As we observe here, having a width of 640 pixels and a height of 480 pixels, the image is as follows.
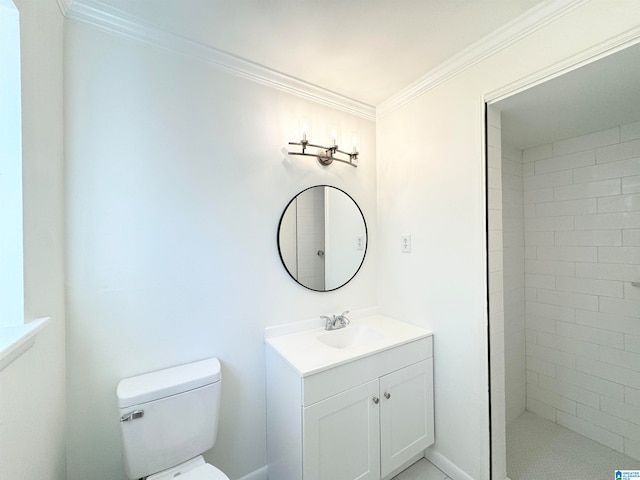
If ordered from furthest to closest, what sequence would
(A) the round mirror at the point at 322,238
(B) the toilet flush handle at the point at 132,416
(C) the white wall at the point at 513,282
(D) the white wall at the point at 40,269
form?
1. (C) the white wall at the point at 513,282
2. (A) the round mirror at the point at 322,238
3. (B) the toilet flush handle at the point at 132,416
4. (D) the white wall at the point at 40,269

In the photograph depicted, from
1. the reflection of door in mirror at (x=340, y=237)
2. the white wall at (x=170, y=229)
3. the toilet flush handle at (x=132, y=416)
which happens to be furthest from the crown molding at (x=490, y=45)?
the toilet flush handle at (x=132, y=416)

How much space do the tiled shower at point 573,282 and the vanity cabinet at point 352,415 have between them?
41cm

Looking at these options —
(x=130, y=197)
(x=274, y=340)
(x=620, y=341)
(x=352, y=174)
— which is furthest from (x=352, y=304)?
(x=620, y=341)

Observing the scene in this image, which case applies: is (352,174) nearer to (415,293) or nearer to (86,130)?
(415,293)

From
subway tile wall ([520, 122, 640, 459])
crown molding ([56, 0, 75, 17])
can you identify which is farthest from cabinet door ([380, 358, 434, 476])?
crown molding ([56, 0, 75, 17])

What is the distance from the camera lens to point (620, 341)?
5.52 ft

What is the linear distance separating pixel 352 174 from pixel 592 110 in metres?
1.41

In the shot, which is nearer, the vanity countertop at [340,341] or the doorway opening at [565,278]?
the vanity countertop at [340,341]

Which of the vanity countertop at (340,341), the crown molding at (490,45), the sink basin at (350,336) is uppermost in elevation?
the crown molding at (490,45)

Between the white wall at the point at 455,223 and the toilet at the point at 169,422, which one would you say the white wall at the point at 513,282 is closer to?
the white wall at the point at 455,223

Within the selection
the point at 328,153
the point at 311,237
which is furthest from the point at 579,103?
the point at 311,237

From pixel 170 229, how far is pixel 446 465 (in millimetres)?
2121

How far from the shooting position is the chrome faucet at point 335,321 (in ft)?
5.58

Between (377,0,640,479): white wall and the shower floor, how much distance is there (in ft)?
1.69
